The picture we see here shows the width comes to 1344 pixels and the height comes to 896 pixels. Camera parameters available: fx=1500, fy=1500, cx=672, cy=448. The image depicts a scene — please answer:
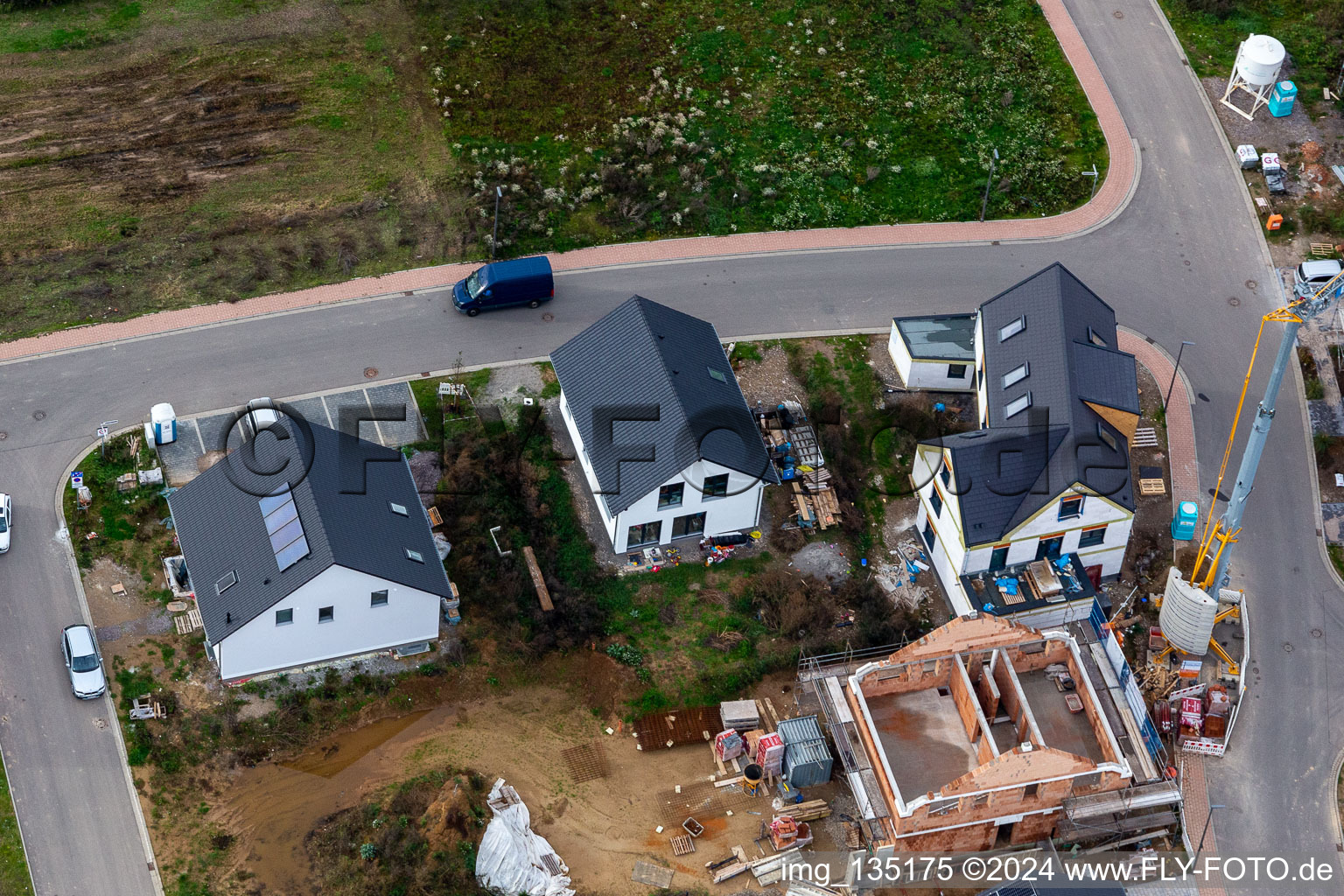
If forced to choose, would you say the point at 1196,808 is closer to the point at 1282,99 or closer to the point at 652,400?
the point at 652,400

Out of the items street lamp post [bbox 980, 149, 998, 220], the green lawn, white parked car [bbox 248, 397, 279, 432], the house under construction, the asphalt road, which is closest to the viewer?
the green lawn

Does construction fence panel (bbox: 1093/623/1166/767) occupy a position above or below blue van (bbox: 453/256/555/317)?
below

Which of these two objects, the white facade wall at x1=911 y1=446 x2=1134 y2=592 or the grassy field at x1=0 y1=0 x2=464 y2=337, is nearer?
the white facade wall at x1=911 y1=446 x2=1134 y2=592

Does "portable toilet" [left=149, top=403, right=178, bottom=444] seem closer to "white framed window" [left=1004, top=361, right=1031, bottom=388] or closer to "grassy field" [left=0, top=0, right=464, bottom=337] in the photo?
"grassy field" [left=0, top=0, right=464, bottom=337]

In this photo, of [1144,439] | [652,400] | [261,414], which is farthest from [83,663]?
[1144,439]

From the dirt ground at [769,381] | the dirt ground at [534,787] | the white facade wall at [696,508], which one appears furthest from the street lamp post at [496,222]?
the dirt ground at [534,787]

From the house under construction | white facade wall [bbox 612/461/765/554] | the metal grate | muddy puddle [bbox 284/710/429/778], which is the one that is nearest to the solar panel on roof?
muddy puddle [bbox 284/710/429/778]
